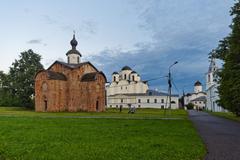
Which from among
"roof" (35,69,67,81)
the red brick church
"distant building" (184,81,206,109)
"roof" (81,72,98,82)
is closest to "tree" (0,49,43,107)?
the red brick church

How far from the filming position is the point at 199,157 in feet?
29.4

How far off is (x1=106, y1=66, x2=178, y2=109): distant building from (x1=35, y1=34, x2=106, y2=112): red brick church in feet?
163

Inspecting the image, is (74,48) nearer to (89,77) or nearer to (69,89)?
(89,77)

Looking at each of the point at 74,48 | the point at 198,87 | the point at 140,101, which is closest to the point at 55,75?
the point at 74,48

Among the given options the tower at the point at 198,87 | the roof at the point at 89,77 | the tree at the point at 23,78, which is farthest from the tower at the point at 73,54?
the tower at the point at 198,87

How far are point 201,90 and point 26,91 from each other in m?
107

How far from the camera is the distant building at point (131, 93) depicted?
382ft

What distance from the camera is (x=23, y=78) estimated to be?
73.2 meters

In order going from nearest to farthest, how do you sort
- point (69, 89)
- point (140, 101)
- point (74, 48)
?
point (69, 89) < point (74, 48) < point (140, 101)

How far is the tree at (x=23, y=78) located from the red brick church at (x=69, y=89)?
8.68m

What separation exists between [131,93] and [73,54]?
52.1m

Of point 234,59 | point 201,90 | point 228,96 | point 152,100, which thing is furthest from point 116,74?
point 234,59

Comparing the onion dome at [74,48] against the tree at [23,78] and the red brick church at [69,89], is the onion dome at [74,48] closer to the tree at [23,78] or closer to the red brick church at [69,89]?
the red brick church at [69,89]

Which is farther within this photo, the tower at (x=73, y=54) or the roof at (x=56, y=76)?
the tower at (x=73, y=54)
